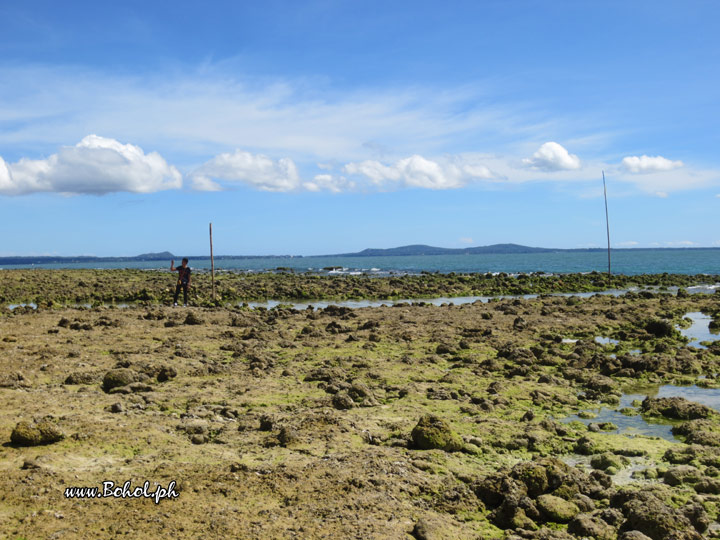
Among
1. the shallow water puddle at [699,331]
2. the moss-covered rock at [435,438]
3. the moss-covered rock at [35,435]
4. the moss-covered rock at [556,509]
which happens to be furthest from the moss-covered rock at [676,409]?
the moss-covered rock at [35,435]

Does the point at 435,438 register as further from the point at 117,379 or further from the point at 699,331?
the point at 699,331

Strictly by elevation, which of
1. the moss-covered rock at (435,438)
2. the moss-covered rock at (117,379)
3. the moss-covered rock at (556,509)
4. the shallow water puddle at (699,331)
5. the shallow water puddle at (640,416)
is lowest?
the shallow water puddle at (640,416)

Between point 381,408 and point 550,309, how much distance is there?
61.2ft

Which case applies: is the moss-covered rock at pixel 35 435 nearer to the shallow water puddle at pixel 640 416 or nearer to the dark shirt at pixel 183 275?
the shallow water puddle at pixel 640 416

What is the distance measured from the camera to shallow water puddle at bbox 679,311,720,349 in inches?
770

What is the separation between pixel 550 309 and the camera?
27.1m

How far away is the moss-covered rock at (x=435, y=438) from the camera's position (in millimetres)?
8322

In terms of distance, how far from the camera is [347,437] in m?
8.70

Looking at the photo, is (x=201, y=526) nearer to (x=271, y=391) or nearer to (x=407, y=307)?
(x=271, y=391)

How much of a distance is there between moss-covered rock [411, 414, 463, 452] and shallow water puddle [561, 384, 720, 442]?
3.27 meters

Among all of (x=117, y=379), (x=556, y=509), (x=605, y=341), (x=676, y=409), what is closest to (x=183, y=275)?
(x=117, y=379)

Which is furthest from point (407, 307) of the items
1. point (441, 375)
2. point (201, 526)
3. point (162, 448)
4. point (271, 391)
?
point (201, 526)

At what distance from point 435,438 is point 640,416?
5114 millimetres

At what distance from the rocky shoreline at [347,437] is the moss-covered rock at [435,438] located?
2 centimetres
